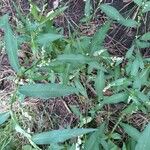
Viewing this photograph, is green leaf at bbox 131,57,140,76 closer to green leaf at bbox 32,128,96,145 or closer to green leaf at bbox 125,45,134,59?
green leaf at bbox 125,45,134,59

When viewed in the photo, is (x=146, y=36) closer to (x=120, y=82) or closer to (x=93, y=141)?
(x=120, y=82)

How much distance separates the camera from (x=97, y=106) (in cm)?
175

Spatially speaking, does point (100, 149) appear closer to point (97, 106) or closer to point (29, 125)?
point (97, 106)

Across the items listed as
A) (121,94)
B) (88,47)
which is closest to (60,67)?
(88,47)

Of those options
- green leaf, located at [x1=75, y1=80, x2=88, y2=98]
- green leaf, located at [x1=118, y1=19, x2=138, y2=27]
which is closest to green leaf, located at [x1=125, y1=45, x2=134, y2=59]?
green leaf, located at [x1=118, y1=19, x2=138, y2=27]

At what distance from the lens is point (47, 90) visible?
106cm

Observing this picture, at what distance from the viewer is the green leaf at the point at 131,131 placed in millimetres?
1653

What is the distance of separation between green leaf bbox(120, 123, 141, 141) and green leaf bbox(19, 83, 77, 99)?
69cm

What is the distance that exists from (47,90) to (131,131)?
735 millimetres

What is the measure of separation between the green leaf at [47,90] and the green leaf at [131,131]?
0.69 m

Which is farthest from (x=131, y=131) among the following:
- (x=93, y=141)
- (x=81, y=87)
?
(x=81, y=87)

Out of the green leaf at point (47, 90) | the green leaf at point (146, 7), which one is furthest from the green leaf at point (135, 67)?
the green leaf at point (47, 90)

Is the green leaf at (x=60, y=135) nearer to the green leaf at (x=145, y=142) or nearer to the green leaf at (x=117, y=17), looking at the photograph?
the green leaf at (x=145, y=142)

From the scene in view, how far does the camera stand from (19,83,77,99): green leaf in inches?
41.5
